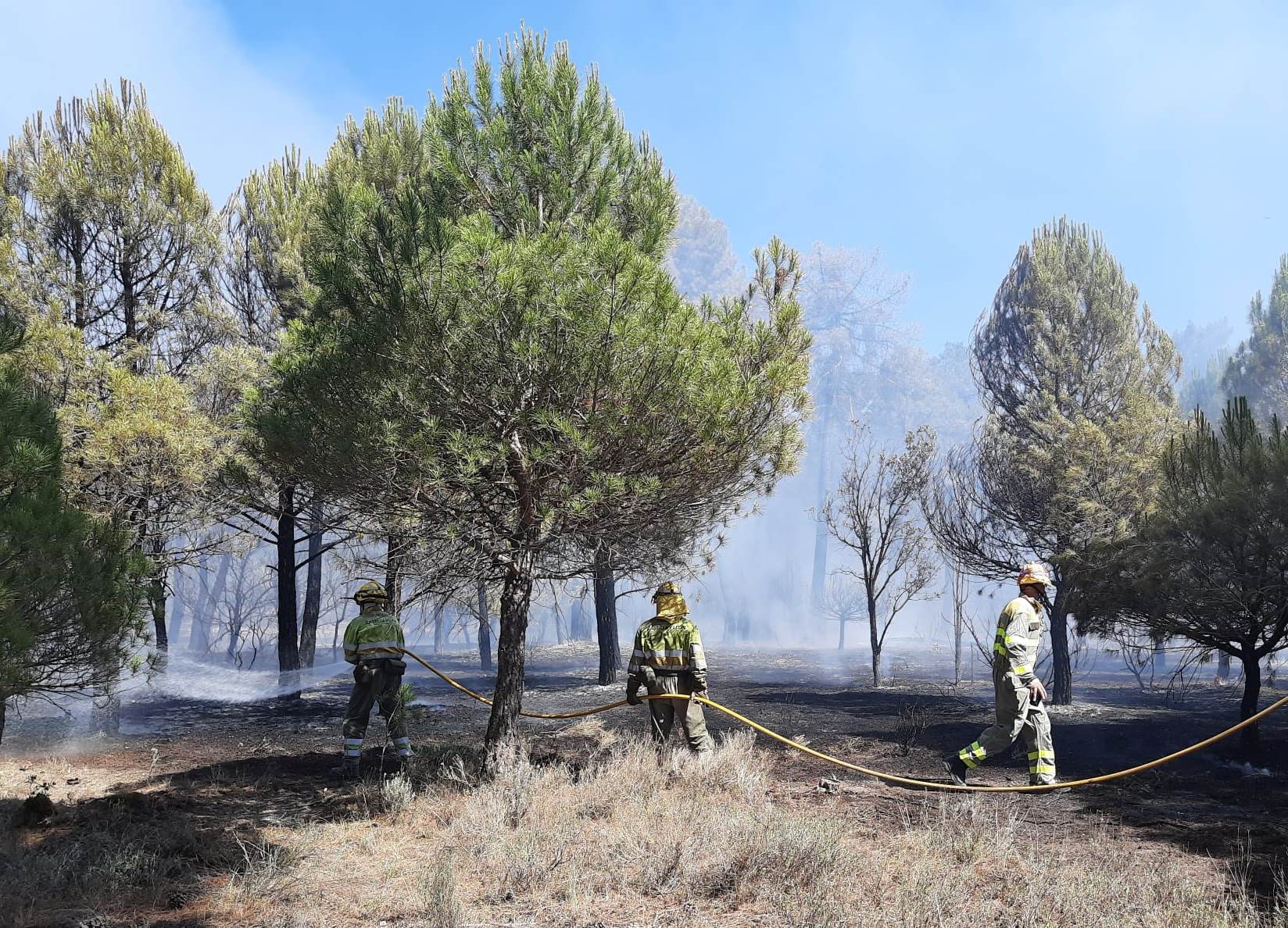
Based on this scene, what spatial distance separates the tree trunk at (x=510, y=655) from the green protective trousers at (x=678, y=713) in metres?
1.30

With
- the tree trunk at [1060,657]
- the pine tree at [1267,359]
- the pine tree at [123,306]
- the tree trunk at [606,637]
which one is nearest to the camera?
the pine tree at [123,306]

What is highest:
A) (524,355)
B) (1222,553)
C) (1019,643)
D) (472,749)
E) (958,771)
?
(524,355)

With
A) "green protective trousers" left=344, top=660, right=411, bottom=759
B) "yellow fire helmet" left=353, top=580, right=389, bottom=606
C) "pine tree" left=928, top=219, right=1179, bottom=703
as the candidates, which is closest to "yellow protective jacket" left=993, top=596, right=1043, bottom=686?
"green protective trousers" left=344, top=660, right=411, bottom=759

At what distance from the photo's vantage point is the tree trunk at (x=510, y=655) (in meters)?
7.87

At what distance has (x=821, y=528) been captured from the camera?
7550 cm

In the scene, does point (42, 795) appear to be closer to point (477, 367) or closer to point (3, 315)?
point (3, 315)

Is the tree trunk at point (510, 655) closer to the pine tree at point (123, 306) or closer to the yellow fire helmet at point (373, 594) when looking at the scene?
the yellow fire helmet at point (373, 594)

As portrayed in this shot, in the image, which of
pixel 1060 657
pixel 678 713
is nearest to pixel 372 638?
pixel 678 713

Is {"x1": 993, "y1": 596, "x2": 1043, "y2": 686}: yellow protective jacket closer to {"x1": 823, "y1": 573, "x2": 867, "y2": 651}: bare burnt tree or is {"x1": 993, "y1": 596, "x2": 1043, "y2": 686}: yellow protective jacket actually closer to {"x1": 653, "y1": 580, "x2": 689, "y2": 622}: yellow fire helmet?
{"x1": 653, "y1": 580, "x2": 689, "y2": 622}: yellow fire helmet

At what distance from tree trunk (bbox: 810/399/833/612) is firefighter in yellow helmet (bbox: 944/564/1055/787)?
57.7 m

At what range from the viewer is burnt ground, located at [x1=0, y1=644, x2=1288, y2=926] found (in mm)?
5426

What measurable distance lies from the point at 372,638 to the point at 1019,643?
5.70 m

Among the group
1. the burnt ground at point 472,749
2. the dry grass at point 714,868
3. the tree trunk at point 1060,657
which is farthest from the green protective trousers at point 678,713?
the tree trunk at point 1060,657

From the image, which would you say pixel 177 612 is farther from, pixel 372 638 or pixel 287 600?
pixel 372 638
